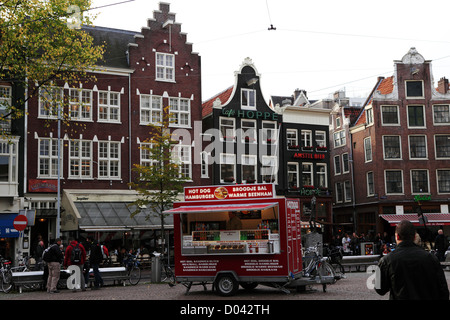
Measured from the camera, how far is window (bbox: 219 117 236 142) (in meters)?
38.7

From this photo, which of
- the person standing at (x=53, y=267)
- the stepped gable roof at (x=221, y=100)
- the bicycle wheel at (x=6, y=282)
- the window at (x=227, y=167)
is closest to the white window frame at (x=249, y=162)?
the window at (x=227, y=167)

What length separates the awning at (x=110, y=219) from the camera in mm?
30189

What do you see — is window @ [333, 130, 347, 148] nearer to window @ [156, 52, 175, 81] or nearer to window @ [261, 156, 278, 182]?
window @ [261, 156, 278, 182]

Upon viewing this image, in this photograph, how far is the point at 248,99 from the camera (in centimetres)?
4034

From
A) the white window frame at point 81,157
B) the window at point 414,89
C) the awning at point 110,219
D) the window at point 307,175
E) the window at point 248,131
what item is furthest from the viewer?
the window at point 414,89

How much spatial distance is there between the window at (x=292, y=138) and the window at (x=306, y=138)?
63 centimetres

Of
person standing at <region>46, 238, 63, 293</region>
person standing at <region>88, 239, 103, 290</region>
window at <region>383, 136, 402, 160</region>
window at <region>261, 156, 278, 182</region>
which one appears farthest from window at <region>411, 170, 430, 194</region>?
person standing at <region>46, 238, 63, 293</region>

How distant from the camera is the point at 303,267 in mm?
17016

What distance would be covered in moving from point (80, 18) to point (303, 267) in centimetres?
1525

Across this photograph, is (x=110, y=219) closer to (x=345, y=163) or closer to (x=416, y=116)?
(x=345, y=163)

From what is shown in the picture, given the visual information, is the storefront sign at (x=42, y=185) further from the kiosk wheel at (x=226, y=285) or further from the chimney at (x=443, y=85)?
the chimney at (x=443, y=85)

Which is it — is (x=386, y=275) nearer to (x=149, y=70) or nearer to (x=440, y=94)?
(x=149, y=70)

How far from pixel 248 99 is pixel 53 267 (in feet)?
80.4
